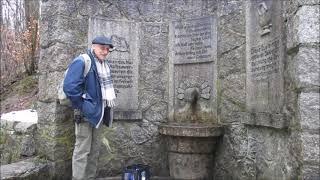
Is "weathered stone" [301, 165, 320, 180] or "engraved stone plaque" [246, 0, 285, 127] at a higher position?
"engraved stone plaque" [246, 0, 285, 127]

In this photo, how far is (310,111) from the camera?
264cm

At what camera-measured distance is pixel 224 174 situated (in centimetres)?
437

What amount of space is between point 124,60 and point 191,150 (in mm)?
1421

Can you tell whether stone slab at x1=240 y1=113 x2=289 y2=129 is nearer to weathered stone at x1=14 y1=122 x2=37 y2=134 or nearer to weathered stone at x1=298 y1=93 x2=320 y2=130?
weathered stone at x1=298 y1=93 x2=320 y2=130

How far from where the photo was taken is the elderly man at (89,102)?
10.7ft

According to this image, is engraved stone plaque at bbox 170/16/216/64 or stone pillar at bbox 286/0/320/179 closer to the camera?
stone pillar at bbox 286/0/320/179

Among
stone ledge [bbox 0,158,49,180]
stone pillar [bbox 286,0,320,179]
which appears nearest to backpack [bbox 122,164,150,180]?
stone ledge [bbox 0,158,49,180]

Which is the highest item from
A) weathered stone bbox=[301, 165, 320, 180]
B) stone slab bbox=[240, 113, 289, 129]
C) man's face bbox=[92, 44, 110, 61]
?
man's face bbox=[92, 44, 110, 61]

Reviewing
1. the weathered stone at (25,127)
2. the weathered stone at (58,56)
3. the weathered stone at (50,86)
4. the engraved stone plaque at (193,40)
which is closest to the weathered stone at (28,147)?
the weathered stone at (25,127)

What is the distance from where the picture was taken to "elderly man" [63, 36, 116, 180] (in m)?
3.25

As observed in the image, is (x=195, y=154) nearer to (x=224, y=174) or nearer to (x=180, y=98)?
(x=224, y=174)

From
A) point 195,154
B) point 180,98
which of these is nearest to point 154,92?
point 180,98

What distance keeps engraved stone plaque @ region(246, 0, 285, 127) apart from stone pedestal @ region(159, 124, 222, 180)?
58cm

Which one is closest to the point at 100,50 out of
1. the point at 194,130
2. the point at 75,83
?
the point at 75,83
